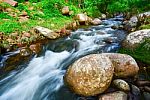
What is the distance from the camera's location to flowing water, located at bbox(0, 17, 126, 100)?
6.45 metres

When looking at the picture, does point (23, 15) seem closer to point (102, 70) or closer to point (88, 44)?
point (88, 44)

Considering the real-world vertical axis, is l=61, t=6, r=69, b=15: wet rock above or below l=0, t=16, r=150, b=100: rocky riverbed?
above

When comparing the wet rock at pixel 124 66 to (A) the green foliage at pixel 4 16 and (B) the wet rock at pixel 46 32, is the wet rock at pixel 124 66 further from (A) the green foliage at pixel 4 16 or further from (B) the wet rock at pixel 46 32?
(A) the green foliage at pixel 4 16

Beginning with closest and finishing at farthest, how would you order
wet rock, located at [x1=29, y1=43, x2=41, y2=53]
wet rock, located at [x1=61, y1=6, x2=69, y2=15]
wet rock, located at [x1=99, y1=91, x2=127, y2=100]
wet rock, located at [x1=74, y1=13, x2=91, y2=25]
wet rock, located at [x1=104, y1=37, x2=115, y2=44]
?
1. wet rock, located at [x1=99, y1=91, x2=127, y2=100]
2. wet rock, located at [x1=29, y1=43, x2=41, y2=53]
3. wet rock, located at [x1=104, y1=37, x2=115, y2=44]
4. wet rock, located at [x1=74, y1=13, x2=91, y2=25]
5. wet rock, located at [x1=61, y1=6, x2=69, y2=15]

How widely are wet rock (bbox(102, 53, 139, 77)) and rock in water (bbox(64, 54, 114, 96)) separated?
0.36m

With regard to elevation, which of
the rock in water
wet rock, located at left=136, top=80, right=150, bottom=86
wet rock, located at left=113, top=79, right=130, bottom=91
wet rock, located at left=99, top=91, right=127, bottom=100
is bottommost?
wet rock, located at left=99, top=91, right=127, bottom=100

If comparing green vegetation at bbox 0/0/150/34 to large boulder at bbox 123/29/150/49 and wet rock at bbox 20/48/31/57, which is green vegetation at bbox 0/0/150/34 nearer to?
wet rock at bbox 20/48/31/57

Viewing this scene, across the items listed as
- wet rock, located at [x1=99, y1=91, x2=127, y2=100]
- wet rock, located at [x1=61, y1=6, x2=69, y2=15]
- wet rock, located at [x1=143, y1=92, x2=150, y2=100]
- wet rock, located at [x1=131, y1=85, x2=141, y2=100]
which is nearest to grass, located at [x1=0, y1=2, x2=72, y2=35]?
wet rock, located at [x1=61, y1=6, x2=69, y2=15]

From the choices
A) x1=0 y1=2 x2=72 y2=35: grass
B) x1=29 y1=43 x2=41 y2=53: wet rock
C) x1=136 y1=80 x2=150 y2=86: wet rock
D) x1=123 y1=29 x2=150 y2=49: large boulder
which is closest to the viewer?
x1=136 y1=80 x2=150 y2=86: wet rock

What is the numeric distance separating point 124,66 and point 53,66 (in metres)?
2.19

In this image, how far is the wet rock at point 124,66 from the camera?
631 cm

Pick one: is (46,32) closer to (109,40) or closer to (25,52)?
(25,52)

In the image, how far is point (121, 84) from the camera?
5.92 m

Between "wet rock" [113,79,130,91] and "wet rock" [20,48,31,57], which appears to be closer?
"wet rock" [113,79,130,91]
